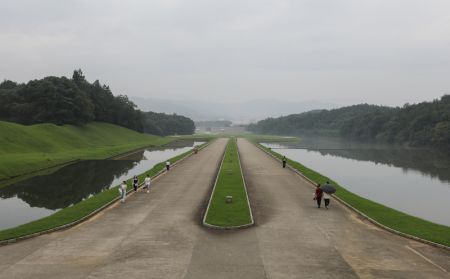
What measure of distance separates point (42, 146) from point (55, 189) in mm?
39881

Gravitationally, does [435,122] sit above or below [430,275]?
above

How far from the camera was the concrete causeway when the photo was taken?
59.1 feet

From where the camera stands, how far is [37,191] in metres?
43.7

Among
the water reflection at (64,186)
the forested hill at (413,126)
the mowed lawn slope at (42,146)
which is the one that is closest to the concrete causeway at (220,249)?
the water reflection at (64,186)

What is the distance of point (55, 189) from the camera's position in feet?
147

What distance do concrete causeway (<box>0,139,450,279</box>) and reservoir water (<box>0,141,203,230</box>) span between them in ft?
28.4

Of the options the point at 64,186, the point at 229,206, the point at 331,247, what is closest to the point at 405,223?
the point at 331,247

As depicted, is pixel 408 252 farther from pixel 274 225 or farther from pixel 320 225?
pixel 274 225

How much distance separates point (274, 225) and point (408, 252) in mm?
8154

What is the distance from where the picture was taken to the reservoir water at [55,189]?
110 feet

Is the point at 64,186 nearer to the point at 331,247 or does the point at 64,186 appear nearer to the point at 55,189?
the point at 55,189

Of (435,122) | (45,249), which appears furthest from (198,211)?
(435,122)

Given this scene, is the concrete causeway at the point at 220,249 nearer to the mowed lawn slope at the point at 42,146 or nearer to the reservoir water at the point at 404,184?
the reservoir water at the point at 404,184

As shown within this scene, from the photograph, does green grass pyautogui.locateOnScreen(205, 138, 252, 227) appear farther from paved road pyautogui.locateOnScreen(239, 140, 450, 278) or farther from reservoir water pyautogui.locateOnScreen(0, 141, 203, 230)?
reservoir water pyautogui.locateOnScreen(0, 141, 203, 230)
